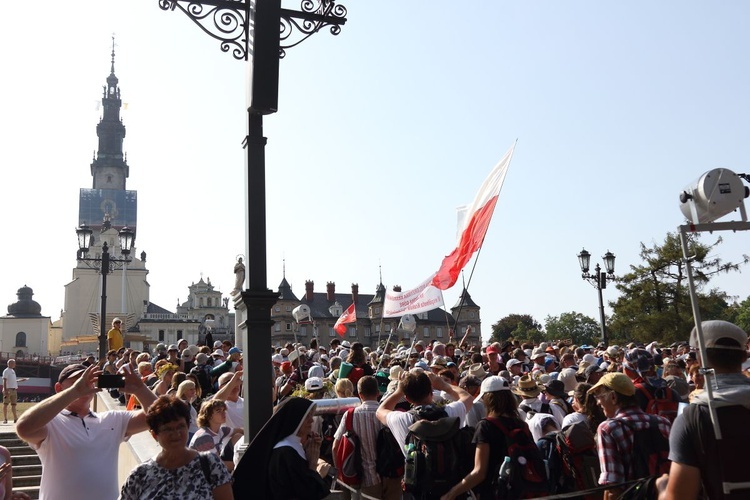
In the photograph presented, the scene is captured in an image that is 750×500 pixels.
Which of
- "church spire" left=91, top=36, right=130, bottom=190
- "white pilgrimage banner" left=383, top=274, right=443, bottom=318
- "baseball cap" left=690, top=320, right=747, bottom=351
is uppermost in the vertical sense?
"church spire" left=91, top=36, right=130, bottom=190

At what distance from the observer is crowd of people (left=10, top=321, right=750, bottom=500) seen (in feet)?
12.2

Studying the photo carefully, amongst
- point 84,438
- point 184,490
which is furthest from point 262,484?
point 84,438

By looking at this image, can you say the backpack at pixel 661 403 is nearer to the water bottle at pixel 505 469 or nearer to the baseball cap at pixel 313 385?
the water bottle at pixel 505 469

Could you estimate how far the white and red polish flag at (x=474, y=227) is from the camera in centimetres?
1302

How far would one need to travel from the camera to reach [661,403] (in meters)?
8.66

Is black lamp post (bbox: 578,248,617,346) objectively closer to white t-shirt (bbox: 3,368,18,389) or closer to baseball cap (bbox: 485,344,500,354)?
baseball cap (bbox: 485,344,500,354)

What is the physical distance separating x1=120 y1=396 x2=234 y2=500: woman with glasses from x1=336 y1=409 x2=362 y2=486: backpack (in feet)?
11.0

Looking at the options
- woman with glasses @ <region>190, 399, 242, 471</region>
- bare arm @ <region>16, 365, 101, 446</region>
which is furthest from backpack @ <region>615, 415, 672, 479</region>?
bare arm @ <region>16, 365, 101, 446</region>

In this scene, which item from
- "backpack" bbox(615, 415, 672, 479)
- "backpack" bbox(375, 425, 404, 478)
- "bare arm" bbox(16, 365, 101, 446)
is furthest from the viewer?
"backpack" bbox(375, 425, 404, 478)

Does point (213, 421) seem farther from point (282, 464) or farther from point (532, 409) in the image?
point (532, 409)

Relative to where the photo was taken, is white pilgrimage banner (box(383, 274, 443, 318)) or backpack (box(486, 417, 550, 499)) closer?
backpack (box(486, 417, 550, 499))

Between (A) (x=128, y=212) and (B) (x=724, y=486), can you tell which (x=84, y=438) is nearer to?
(B) (x=724, y=486)

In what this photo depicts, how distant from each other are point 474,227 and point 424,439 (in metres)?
7.63

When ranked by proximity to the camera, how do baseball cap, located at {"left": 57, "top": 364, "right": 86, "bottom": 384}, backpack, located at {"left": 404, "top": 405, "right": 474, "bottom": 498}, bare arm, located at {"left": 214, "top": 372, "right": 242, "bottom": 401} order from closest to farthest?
baseball cap, located at {"left": 57, "top": 364, "right": 86, "bottom": 384}, backpack, located at {"left": 404, "top": 405, "right": 474, "bottom": 498}, bare arm, located at {"left": 214, "top": 372, "right": 242, "bottom": 401}
